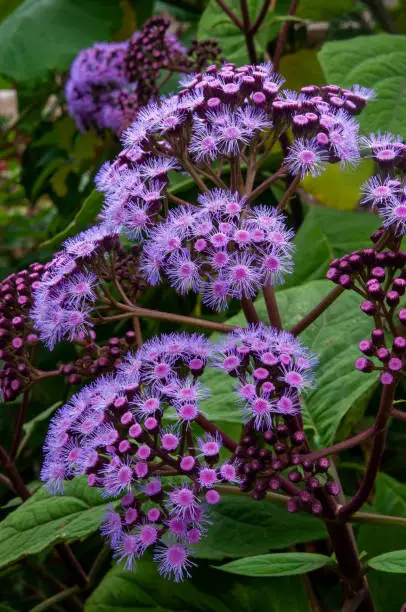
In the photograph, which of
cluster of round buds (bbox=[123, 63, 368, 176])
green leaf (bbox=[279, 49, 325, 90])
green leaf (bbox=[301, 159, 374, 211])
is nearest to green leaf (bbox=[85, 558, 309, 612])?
cluster of round buds (bbox=[123, 63, 368, 176])

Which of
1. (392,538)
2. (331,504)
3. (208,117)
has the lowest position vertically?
(392,538)

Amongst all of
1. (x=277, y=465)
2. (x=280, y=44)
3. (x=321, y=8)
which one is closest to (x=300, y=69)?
(x=321, y=8)

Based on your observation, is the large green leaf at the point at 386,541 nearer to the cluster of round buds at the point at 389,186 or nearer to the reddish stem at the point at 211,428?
the reddish stem at the point at 211,428

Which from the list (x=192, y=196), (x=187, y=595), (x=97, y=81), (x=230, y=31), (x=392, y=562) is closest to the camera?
(x=392, y=562)

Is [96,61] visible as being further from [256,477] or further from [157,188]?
[256,477]

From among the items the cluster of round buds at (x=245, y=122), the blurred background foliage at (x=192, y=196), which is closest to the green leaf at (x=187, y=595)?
the blurred background foliage at (x=192, y=196)

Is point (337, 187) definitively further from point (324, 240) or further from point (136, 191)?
Answer: point (136, 191)

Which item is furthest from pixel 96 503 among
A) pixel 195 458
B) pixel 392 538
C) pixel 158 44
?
pixel 158 44
